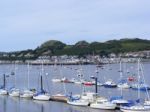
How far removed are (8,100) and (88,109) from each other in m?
20.6

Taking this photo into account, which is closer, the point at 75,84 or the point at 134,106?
the point at 134,106

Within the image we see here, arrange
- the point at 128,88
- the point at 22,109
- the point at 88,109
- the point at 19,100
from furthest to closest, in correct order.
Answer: the point at 128,88 < the point at 19,100 < the point at 22,109 < the point at 88,109

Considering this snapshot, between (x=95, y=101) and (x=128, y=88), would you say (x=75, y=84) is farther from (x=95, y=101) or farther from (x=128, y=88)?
(x=95, y=101)

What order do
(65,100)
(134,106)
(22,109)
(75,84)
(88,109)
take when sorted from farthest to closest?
(75,84), (65,100), (22,109), (88,109), (134,106)

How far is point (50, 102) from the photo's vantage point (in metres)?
71.4

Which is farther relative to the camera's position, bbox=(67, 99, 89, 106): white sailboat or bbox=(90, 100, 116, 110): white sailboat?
bbox=(67, 99, 89, 106): white sailboat

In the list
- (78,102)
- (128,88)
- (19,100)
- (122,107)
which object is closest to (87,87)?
(128,88)

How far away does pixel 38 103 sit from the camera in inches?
2817

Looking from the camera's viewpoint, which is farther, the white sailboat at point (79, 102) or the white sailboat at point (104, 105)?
the white sailboat at point (79, 102)

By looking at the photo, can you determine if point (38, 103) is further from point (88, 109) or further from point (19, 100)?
point (88, 109)

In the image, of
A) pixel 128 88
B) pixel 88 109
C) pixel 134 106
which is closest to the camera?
pixel 134 106

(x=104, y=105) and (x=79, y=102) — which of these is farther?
(x=79, y=102)

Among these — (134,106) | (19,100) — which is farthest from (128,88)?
(134,106)

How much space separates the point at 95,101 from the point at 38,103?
11730 mm
